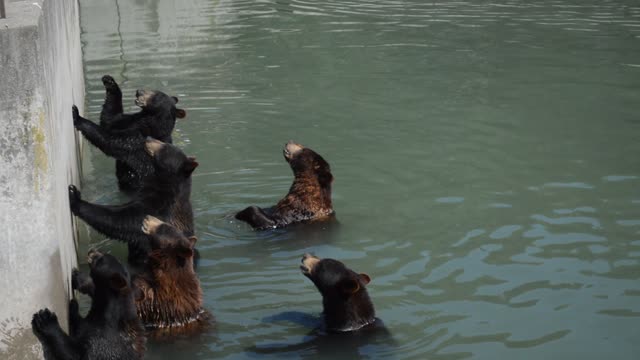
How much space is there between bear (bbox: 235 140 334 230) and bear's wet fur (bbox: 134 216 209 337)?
8.39 feet

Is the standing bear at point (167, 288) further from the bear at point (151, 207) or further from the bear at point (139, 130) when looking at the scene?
the bear at point (139, 130)

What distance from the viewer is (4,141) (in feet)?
19.9

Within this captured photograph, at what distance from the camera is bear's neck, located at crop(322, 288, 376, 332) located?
7816 millimetres

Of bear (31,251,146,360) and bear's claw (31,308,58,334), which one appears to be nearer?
bear's claw (31,308,58,334)

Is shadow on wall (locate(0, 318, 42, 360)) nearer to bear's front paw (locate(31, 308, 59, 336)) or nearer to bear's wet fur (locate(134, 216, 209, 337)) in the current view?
bear's front paw (locate(31, 308, 59, 336))

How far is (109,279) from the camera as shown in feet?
21.0

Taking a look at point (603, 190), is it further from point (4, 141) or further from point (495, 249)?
point (4, 141)

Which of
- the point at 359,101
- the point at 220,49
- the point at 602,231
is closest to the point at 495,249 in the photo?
the point at 602,231

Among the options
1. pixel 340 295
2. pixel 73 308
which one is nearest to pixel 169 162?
pixel 340 295

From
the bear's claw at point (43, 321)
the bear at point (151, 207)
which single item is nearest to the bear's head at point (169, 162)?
the bear at point (151, 207)

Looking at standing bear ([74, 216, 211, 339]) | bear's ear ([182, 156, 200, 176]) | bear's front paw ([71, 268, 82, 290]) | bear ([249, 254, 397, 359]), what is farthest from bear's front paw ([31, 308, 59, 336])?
bear's ear ([182, 156, 200, 176])

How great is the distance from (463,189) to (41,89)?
6.40 m

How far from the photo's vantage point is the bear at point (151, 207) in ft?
27.3

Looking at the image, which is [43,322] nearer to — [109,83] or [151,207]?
[151,207]
